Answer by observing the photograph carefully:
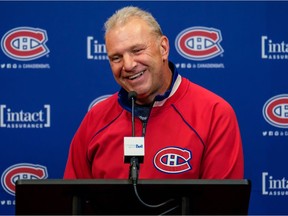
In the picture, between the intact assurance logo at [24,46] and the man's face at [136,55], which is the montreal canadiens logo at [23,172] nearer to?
the intact assurance logo at [24,46]

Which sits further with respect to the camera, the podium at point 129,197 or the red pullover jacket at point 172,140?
the red pullover jacket at point 172,140

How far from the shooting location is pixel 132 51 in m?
1.59

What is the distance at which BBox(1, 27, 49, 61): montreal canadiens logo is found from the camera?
2.36 metres

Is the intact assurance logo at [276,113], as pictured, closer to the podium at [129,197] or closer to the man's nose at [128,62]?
the man's nose at [128,62]

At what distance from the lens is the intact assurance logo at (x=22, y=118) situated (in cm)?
236

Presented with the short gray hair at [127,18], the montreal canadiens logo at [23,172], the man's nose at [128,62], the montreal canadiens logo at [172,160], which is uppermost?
the short gray hair at [127,18]

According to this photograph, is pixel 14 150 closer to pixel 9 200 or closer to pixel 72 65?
pixel 9 200

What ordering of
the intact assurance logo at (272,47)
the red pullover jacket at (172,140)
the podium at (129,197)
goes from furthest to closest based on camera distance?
1. the intact assurance logo at (272,47)
2. the red pullover jacket at (172,140)
3. the podium at (129,197)

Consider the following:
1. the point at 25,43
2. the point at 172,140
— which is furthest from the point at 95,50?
the point at 172,140

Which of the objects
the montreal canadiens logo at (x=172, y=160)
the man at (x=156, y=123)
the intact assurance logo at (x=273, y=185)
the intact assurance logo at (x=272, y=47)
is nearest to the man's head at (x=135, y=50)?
the man at (x=156, y=123)

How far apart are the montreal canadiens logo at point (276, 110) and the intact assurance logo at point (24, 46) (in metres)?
0.95

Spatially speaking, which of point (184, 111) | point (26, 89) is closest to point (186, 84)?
point (184, 111)

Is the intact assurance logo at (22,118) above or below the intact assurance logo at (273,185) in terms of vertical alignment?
above

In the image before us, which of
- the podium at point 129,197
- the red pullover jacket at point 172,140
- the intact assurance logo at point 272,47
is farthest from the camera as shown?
the intact assurance logo at point 272,47
